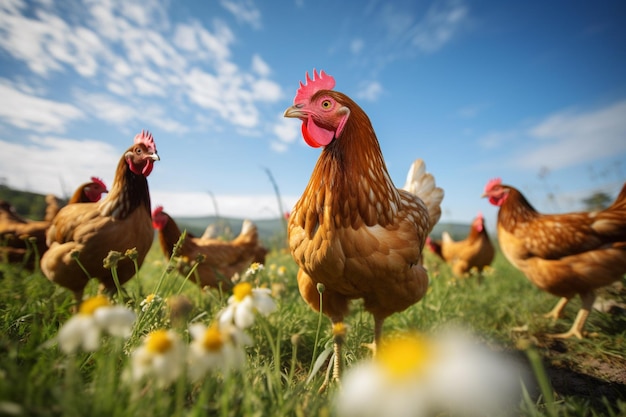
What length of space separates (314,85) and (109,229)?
2.14m

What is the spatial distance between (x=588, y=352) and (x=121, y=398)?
376 cm

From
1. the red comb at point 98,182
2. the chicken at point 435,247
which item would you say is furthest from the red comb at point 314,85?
the chicken at point 435,247

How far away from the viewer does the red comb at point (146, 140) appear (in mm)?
2621

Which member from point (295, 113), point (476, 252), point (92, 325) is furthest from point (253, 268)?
point (476, 252)

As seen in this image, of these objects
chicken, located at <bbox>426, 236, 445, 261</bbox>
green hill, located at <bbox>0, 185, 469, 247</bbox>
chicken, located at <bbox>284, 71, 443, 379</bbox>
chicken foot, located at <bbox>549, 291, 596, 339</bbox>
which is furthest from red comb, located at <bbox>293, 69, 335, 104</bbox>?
chicken, located at <bbox>426, 236, 445, 261</bbox>

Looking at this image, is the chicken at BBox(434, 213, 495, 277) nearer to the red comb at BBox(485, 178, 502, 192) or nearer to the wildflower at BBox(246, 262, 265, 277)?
the red comb at BBox(485, 178, 502, 192)

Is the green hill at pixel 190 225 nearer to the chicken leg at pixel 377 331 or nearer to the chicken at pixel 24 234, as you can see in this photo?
the chicken at pixel 24 234

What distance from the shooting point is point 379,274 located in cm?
174

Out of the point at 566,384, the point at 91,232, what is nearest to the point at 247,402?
the point at 91,232

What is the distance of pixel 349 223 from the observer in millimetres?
1767

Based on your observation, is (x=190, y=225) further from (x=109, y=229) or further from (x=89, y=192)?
(x=109, y=229)

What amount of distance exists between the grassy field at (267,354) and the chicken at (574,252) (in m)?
0.34

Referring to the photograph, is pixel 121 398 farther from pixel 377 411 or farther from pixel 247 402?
pixel 377 411

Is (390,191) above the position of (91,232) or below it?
above
